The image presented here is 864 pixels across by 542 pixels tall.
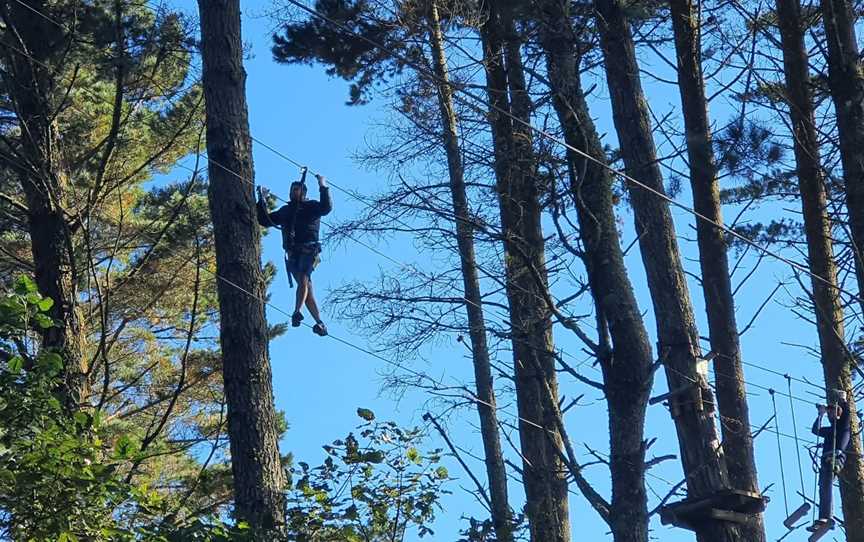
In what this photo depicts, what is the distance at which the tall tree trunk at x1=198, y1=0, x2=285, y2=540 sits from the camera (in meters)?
8.57

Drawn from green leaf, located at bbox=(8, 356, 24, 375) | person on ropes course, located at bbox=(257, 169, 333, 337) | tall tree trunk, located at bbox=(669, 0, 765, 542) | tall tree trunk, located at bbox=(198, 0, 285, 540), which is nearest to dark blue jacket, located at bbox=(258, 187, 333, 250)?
person on ropes course, located at bbox=(257, 169, 333, 337)

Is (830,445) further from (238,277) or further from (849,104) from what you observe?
(238,277)

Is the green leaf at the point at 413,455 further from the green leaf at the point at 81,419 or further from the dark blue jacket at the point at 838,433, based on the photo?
the dark blue jacket at the point at 838,433

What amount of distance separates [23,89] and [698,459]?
272 inches

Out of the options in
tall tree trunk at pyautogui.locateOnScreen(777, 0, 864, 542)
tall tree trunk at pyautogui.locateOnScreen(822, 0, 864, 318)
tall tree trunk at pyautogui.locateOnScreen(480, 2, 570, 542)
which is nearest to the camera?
tall tree trunk at pyautogui.locateOnScreen(480, 2, 570, 542)

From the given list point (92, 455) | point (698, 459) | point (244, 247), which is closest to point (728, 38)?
point (698, 459)

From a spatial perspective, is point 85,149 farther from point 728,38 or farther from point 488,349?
point 728,38

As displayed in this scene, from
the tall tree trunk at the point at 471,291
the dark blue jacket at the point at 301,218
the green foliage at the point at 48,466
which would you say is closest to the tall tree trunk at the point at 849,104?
the tall tree trunk at the point at 471,291

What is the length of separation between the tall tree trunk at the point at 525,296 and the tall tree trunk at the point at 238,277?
3.21 m

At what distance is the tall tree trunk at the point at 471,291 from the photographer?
42.7ft

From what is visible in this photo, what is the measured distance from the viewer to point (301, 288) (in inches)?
436

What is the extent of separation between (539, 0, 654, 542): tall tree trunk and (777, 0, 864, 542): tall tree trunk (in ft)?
13.3

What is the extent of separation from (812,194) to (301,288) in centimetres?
645

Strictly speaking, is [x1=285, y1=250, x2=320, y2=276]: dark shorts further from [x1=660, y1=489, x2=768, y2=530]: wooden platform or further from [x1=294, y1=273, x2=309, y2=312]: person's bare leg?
[x1=660, y1=489, x2=768, y2=530]: wooden platform
